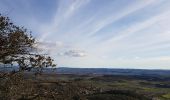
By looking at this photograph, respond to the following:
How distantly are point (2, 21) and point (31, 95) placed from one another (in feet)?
13.9

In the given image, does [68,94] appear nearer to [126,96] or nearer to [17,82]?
[17,82]

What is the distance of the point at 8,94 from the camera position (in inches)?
690

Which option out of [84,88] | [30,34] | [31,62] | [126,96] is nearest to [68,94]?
[84,88]

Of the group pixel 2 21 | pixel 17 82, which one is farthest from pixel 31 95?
pixel 2 21

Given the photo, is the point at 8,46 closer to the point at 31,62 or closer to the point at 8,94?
the point at 31,62

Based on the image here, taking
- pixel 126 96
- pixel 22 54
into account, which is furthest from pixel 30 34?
pixel 126 96

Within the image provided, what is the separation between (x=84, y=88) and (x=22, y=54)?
163 inches

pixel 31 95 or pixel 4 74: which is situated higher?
pixel 4 74

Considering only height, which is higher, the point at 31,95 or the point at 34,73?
the point at 34,73

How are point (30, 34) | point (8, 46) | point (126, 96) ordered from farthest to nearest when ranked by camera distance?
point (126, 96) < point (30, 34) < point (8, 46)

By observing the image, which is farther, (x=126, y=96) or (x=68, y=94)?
(x=126, y=96)

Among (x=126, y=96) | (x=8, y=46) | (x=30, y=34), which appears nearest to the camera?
(x=8, y=46)

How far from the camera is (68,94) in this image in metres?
18.3

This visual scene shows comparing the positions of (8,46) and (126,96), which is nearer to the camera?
(8,46)
